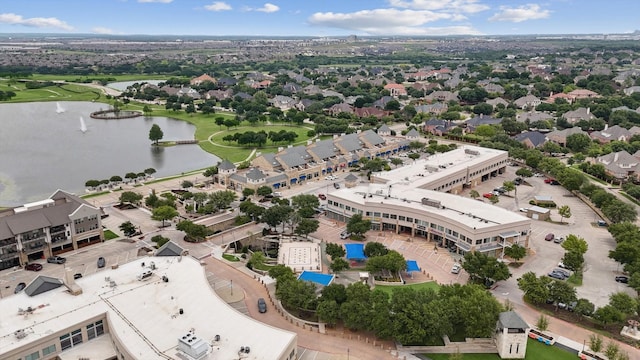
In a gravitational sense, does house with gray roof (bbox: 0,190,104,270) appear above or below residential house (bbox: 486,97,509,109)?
below

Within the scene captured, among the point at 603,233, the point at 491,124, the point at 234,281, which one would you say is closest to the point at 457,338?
the point at 234,281

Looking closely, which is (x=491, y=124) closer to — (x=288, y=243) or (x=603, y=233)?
(x=603, y=233)

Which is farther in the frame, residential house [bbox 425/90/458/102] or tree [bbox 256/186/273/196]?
residential house [bbox 425/90/458/102]

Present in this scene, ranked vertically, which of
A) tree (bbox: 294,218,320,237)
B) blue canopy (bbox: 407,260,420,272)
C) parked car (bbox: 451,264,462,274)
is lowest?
parked car (bbox: 451,264,462,274)

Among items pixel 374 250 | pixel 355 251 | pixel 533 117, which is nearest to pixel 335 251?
pixel 355 251

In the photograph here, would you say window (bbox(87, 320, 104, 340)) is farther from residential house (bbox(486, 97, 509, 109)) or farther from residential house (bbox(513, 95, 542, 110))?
residential house (bbox(513, 95, 542, 110))

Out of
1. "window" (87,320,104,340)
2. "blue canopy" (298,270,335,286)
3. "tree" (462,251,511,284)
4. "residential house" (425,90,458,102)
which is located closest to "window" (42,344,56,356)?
"window" (87,320,104,340)
